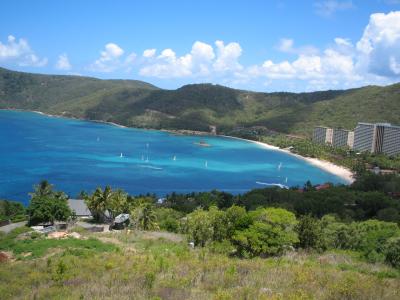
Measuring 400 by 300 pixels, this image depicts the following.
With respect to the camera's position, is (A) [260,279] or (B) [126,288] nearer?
(B) [126,288]

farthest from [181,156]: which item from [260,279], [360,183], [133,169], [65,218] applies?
[260,279]

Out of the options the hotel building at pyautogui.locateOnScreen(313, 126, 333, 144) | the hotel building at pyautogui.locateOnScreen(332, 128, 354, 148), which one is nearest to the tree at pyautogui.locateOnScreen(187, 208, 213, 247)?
the hotel building at pyautogui.locateOnScreen(332, 128, 354, 148)

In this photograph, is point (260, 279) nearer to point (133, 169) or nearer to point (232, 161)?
point (133, 169)

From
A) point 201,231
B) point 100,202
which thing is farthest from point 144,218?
point 201,231

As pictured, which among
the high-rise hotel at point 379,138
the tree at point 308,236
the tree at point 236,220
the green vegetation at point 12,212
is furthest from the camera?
the high-rise hotel at point 379,138

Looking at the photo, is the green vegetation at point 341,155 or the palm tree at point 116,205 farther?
the green vegetation at point 341,155

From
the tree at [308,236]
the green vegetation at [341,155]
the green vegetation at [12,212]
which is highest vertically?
the tree at [308,236]

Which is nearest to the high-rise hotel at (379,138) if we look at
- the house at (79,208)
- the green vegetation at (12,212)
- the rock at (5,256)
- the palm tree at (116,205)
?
the house at (79,208)

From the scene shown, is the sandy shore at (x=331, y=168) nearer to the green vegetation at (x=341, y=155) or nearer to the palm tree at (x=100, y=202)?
the green vegetation at (x=341, y=155)
